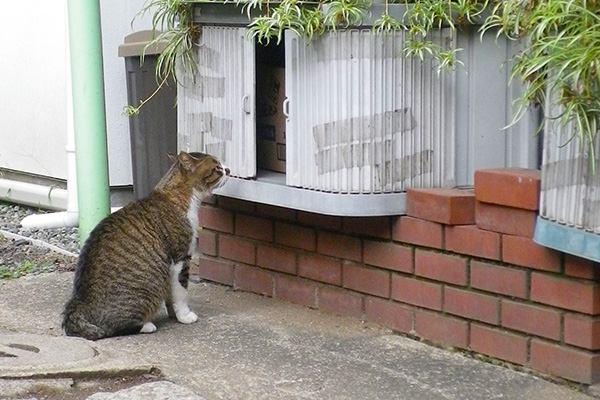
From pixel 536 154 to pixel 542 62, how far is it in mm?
1179

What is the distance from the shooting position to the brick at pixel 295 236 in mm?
5742

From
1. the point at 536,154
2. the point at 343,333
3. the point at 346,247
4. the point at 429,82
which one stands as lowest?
the point at 343,333

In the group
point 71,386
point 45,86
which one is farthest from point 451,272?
point 45,86

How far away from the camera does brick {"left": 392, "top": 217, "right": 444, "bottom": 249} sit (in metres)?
5.07

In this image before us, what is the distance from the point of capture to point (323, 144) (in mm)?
5168

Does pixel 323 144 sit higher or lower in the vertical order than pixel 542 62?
lower

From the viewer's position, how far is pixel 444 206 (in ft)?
16.4

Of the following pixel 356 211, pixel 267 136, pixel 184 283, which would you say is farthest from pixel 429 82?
pixel 184 283

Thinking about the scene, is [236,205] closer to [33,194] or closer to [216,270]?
[216,270]

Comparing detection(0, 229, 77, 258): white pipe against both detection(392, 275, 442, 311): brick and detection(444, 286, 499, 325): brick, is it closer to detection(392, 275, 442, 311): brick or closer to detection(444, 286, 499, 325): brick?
detection(392, 275, 442, 311): brick

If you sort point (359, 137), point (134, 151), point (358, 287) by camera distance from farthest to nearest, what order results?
point (134, 151) < point (358, 287) < point (359, 137)

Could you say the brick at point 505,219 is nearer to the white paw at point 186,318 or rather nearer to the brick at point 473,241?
the brick at point 473,241

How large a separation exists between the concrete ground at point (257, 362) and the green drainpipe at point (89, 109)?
795 millimetres

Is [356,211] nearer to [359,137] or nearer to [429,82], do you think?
[359,137]
